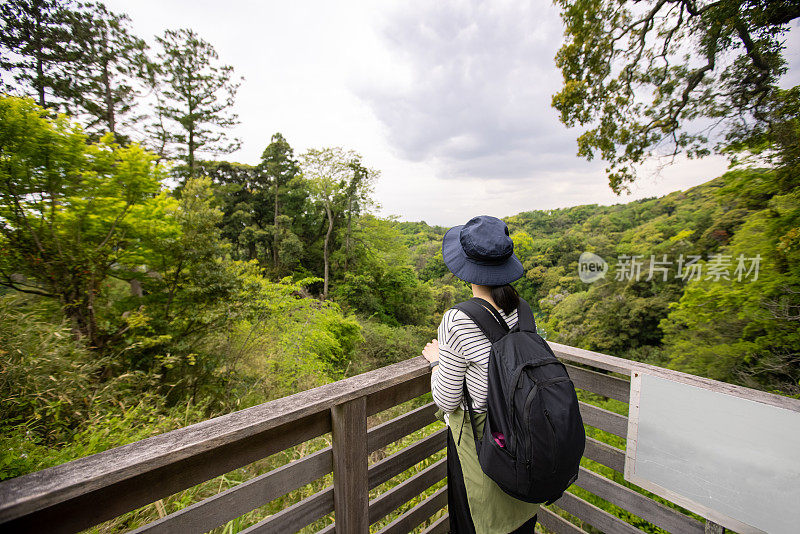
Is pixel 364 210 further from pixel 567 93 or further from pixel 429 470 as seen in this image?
pixel 429 470

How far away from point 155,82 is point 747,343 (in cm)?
2051

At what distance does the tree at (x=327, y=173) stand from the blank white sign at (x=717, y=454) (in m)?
20.2

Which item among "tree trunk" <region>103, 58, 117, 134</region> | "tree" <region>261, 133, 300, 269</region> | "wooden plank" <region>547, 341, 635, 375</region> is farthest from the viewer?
"tree" <region>261, 133, 300, 269</region>

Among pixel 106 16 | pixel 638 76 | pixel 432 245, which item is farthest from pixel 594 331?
pixel 432 245

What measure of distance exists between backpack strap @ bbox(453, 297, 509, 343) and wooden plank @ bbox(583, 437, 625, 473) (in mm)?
960

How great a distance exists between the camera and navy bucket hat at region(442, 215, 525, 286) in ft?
3.99

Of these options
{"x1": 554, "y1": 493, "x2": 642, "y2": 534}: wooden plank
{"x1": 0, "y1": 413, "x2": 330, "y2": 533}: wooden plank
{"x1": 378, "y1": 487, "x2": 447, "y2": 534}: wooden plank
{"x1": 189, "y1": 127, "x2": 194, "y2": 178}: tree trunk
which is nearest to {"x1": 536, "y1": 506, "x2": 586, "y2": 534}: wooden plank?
{"x1": 554, "y1": 493, "x2": 642, "y2": 534}: wooden plank

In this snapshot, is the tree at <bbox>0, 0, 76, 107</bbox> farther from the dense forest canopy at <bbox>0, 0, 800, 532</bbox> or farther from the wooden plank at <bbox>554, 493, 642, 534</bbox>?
the wooden plank at <bbox>554, 493, 642, 534</bbox>

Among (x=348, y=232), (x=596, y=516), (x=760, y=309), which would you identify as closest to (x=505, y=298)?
(x=596, y=516)

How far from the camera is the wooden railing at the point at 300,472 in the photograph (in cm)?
66

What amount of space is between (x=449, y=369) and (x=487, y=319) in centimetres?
25

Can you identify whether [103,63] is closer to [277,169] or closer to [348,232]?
[277,169]

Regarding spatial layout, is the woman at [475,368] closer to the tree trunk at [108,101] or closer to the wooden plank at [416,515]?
the wooden plank at [416,515]

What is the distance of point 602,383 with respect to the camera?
1.58 m
